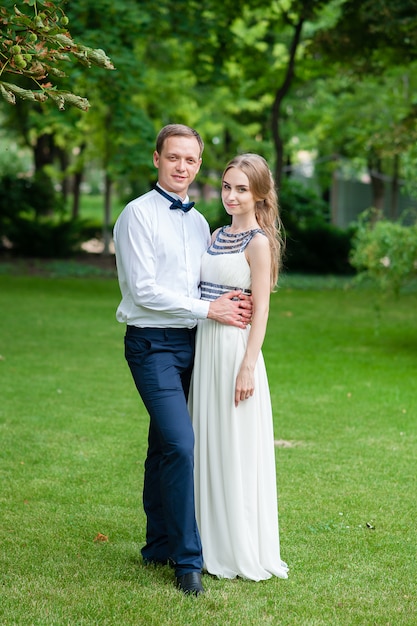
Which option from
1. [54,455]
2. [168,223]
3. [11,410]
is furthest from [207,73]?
[168,223]

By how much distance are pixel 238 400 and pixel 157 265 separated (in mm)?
760

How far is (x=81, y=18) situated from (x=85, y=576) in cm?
1192

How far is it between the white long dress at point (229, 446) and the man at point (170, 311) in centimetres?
9

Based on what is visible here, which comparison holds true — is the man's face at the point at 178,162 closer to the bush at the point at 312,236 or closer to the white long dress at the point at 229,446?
the white long dress at the point at 229,446

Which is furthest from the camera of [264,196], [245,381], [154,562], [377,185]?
[377,185]

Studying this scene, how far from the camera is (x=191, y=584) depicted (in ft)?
14.5

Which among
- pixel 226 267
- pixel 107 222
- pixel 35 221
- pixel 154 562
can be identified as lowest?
pixel 154 562

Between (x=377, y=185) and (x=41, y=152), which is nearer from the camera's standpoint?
(x=41, y=152)

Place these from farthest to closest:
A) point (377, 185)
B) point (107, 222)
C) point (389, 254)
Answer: point (377, 185) → point (107, 222) → point (389, 254)

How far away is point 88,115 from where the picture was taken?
80.8 feet

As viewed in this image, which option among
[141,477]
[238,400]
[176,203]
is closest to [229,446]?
[238,400]

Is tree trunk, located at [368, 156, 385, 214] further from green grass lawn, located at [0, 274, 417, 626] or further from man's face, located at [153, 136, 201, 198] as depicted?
man's face, located at [153, 136, 201, 198]

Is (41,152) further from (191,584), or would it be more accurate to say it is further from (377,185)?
(191,584)

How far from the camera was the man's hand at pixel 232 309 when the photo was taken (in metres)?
4.51
